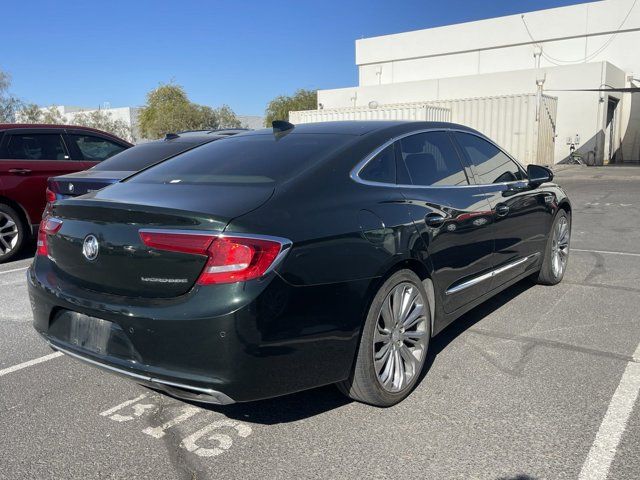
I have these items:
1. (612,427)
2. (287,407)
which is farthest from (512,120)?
(287,407)

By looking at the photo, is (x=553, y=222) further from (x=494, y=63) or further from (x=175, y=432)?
(x=494, y=63)

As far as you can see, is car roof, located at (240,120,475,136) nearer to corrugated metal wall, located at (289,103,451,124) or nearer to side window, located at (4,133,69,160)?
side window, located at (4,133,69,160)

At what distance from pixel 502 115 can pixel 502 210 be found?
808 inches

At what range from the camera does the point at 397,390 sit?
3271 mm

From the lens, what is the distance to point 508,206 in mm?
4551

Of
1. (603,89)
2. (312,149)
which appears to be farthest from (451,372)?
(603,89)

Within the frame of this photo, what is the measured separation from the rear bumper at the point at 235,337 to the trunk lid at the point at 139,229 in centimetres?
9

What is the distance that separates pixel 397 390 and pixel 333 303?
2.65ft

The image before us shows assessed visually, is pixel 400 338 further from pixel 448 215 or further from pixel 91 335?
pixel 91 335

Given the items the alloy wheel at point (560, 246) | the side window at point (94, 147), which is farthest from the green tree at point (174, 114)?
the alloy wheel at point (560, 246)

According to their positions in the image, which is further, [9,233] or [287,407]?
[9,233]

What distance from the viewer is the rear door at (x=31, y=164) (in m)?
7.65

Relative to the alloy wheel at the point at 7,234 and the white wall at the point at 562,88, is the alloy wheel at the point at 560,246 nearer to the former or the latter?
the alloy wheel at the point at 7,234

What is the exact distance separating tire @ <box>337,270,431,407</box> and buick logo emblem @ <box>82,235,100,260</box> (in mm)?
1449
